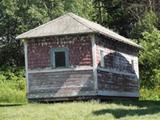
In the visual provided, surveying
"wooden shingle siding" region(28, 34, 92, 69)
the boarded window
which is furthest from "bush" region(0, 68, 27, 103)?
the boarded window

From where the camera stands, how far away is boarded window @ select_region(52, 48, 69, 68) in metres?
34.2

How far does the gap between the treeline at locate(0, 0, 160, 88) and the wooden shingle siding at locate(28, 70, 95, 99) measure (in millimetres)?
21326

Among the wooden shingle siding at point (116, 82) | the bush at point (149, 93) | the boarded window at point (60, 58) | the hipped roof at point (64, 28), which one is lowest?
the bush at point (149, 93)

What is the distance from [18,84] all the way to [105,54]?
18.7 metres

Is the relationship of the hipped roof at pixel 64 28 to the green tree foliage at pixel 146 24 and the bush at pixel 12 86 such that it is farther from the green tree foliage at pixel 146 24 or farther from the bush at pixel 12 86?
the green tree foliage at pixel 146 24

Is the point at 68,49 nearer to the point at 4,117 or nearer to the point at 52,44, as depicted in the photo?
the point at 52,44

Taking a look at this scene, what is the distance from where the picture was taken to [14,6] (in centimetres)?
6109

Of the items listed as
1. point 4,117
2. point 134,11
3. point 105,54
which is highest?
point 134,11

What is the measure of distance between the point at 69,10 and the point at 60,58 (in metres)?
28.4

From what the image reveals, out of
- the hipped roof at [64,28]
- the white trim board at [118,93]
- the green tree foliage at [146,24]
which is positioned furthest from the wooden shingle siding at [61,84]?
the green tree foliage at [146,24]

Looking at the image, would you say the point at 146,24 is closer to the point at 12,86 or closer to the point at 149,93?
the point at 149,93

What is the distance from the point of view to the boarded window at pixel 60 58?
34219 millimetres

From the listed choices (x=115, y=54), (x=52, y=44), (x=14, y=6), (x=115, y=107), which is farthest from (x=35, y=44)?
(x=14, y=6)

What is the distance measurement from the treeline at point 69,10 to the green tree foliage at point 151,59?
517 cm
